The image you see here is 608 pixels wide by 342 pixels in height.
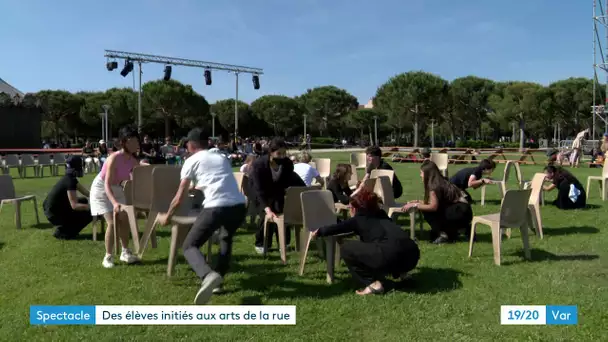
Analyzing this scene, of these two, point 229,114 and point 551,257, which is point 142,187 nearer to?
point 551,257

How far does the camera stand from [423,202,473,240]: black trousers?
596 centimetres

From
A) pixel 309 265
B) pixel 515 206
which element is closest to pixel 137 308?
pixel 309 265

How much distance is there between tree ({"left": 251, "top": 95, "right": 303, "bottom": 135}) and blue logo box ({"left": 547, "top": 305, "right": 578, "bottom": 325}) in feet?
191

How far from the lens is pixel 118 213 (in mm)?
4867

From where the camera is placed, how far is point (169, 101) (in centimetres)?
5112

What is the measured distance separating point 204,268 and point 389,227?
62.5 inches

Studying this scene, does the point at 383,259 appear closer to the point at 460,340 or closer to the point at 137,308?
the point at 460,340

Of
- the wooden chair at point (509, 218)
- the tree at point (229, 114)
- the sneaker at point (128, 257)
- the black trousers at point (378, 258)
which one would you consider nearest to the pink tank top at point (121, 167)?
the sneaker at point (128, 257)

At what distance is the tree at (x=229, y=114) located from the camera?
2431 inches

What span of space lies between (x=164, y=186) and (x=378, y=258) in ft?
7.49

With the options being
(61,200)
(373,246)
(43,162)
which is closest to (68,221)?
(61,200)

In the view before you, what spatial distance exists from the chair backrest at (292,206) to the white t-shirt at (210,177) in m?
1.31

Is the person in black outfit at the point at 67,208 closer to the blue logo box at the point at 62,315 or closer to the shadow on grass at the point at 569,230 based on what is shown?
the blue logo box at the point at 62,315

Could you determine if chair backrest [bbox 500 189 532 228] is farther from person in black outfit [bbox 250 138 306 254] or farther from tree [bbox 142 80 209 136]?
tree [bbox 142 80 209 136]
